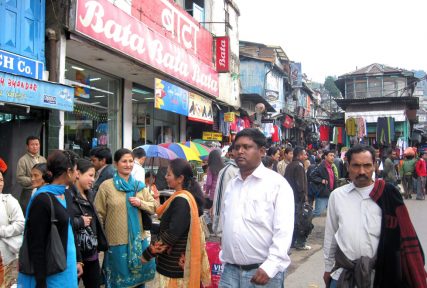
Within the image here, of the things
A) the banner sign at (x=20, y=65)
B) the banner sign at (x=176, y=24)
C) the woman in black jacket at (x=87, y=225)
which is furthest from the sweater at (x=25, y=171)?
the banner sign at (x=176, y=24)

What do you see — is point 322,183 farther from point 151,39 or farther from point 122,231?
point 151,39

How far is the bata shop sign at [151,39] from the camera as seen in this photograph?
951cm

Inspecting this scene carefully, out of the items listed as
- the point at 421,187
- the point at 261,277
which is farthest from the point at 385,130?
the point at 261,277

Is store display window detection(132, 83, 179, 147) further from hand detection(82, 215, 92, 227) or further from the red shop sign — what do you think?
hand detection(82, 215, 92, 227)

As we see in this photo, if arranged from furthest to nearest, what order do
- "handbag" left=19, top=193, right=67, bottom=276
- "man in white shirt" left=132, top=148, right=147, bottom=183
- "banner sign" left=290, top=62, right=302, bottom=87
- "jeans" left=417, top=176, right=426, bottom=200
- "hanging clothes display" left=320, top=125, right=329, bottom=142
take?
"banner sign" left=290, top=62, right=302, bottom=87 → "hanging clothes display" left=320, top=125, right=329, bottom=142 → "jeans" left=417, top=176, right=426, bottom=200 → "man in white shirt" left=132, top=148, right=147, bottom=183 → "handbag" left=19, top=193, right=67, bottom=276

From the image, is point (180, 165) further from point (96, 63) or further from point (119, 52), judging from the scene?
point (96, 63)

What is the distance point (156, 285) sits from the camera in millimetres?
4023

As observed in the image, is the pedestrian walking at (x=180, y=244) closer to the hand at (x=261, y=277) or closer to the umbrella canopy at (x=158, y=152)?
the hand at (x=261, y=277)

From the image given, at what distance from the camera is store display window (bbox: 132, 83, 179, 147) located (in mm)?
15023

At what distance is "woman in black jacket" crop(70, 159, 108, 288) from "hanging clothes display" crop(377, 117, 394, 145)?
2119 centimetres

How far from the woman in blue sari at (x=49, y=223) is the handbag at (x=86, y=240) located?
0.54m

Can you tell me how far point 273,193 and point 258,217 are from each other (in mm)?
203

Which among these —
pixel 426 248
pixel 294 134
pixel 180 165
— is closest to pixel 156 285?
pixel 180 165

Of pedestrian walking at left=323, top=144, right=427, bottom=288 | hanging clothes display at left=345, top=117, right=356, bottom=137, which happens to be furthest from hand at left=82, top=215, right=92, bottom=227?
hanging clothes display at left=345, top=117, right=356, bottom=137
